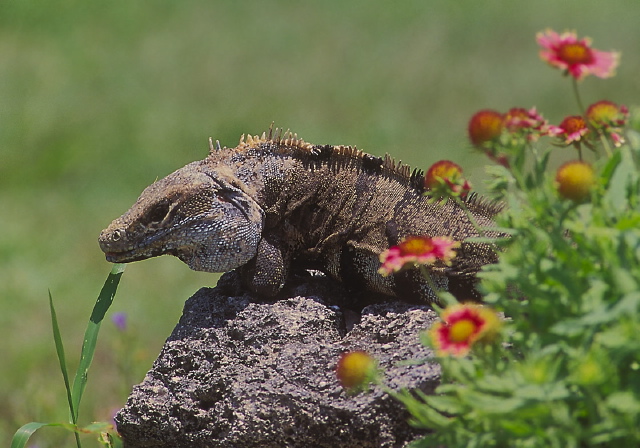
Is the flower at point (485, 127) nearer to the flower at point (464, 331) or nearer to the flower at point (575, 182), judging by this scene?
the flower at point (575, 182)

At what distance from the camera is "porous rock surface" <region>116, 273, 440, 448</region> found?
2.97 metres

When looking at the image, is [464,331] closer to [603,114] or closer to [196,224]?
[603,114]

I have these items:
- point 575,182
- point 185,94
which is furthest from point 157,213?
point 185,94

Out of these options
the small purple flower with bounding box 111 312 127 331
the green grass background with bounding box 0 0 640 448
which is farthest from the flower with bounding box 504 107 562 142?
the green grass background with bounding box 0 0 640 448

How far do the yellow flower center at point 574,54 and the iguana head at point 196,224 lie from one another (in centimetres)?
130

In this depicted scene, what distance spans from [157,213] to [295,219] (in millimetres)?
475

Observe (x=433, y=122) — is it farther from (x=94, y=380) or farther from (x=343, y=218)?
(x=343, y=218)

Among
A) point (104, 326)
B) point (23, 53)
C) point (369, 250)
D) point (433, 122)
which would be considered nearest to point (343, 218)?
point (369, 250)

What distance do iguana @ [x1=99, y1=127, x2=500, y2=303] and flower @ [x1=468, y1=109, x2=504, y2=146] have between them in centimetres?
91

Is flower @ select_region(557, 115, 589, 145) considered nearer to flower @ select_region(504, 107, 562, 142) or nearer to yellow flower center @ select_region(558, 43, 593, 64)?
flower @ select_region(504, 107, 562, 142)

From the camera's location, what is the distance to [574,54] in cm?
243

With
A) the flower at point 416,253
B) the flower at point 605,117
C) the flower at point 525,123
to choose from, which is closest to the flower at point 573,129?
the flower at point 525,123

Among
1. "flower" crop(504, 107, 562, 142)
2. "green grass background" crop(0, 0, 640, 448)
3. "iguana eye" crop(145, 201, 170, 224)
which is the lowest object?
"flower" crop(504, 107, 562, 142)

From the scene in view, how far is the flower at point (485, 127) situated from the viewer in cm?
239
